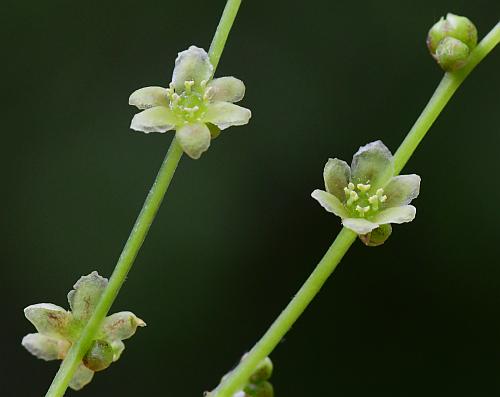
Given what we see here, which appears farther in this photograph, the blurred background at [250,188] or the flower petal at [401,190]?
the blurred background at [250,188]

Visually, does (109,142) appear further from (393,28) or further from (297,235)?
(393,28)

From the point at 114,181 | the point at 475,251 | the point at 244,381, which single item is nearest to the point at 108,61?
the point at 114,181

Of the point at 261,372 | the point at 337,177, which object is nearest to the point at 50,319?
the point at 261,372

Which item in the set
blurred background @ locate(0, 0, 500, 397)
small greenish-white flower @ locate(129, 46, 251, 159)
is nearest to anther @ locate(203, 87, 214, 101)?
small greenish-white flower @ locate(129, 46, 251, 159)

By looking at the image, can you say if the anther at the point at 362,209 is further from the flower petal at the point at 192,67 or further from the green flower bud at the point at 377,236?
the flower petal at the point at 192,67

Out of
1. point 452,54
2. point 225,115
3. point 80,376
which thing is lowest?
point 80,376

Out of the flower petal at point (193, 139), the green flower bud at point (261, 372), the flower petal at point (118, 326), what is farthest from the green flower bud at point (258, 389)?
the flower petal at point (193, 139)

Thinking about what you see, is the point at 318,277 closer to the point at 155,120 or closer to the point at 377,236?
the point at 377,236
